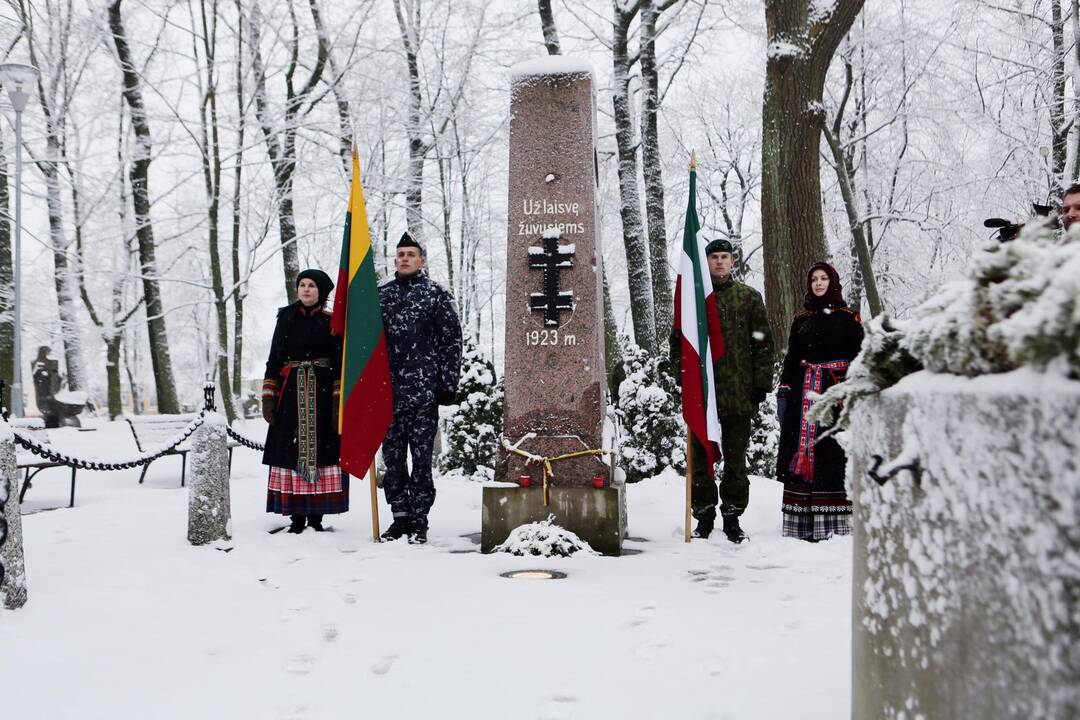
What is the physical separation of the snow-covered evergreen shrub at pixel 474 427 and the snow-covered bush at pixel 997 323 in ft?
23.4

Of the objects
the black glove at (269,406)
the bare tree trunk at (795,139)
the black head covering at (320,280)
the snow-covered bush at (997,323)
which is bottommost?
the black glove at (269,406)

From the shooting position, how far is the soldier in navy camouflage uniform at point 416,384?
18.3ft

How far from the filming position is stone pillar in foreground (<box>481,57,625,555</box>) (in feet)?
17.4

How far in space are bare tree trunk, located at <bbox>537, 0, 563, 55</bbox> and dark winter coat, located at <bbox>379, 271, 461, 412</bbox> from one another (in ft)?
29.8

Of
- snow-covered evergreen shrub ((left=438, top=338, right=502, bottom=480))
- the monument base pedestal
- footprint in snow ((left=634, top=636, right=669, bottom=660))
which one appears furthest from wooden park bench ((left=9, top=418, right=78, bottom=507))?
footprint in snow ((left=634, top=636, right=669, bottom=660))

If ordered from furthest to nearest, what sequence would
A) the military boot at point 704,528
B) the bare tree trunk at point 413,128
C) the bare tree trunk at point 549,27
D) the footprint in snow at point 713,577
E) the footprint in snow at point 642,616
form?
the bare tree trunk at point 413,128 < the bare tree trunk at point 549,27 < the military boot at point 704,528 < the footprint in snow at point 713,577 < the footprint in snow at point 642,616

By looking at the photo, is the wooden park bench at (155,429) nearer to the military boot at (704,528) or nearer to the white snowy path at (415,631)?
the white snowy path at (415,631)

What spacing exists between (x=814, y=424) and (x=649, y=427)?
3379mm

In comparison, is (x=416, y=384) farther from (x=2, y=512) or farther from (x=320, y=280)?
(x=2, y=512)

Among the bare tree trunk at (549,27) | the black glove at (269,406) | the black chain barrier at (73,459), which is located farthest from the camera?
the bare tree trunk at (549,27)

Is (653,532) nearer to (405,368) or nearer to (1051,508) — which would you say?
(405,368)

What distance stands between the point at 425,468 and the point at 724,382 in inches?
84.0

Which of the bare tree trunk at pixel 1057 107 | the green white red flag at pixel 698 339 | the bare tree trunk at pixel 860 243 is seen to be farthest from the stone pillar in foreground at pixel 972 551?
the bare tree trunk at pixel 1057 107

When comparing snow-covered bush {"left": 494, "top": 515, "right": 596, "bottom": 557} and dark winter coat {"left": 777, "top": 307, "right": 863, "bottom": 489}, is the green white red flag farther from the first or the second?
snow-covered bush {"left": 494, "top": 515, "right": 596, "bottom": 557}
